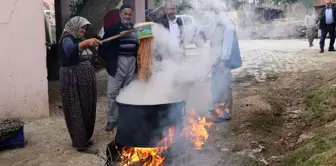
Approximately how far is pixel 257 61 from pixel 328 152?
10.5 m

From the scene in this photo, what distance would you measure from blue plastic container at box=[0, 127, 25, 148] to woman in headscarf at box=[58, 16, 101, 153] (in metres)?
0.82

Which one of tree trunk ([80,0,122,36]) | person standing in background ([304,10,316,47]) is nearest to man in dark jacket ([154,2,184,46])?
tree trunk ([80,0,122,36])

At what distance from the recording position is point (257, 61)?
14.3 m

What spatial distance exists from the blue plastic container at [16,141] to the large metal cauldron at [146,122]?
6.64ft

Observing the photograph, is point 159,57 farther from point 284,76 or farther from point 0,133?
point 284,76

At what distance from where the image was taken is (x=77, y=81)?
5098 mm

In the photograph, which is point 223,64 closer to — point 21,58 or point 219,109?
point 219,109

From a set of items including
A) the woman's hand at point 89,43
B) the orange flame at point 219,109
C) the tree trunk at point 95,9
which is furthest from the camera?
the tree trunk at point 95,9

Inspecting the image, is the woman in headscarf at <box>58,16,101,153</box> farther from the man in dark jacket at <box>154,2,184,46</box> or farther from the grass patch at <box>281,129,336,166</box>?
the grass patch at <box>281,129,336,166</box>

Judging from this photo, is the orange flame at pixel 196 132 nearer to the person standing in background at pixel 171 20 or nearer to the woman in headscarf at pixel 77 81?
the woman in headscarf at pixel 77 81

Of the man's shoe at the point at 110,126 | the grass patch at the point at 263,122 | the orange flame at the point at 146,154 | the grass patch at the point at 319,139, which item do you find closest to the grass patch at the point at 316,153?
the grass patch at the point at 319,139

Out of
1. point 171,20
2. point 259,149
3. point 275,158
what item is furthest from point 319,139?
point 171,20

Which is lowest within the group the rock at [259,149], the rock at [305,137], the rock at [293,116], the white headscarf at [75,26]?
the rock at [259,149]

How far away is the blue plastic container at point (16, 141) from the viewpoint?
5.39 m
